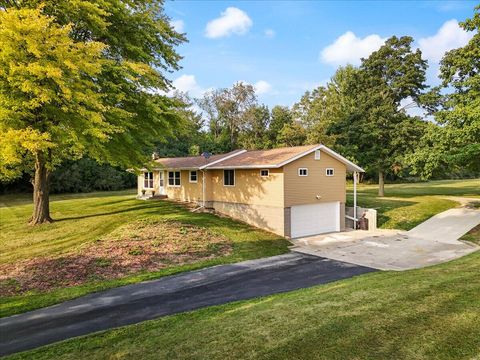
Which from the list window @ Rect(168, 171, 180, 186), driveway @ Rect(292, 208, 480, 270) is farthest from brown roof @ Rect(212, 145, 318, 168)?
window @ Rect(168, 171, 180, 186)

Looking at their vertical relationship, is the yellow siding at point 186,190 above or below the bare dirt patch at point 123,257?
above

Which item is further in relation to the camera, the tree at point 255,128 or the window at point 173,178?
the tree at point 255,128

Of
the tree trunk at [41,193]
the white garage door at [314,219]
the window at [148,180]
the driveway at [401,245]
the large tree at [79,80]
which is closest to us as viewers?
the large tree at [79,80]

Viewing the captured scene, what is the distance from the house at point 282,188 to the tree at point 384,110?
12766 millimetres

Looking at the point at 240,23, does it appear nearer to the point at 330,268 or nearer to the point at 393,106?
the point at 330,268

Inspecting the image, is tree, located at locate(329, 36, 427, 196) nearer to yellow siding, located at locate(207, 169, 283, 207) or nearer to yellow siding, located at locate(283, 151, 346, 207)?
yellow siding, located at locate(283, 151, 346, 207)

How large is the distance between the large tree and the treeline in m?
3.07

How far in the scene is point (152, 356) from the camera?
17.7 ft

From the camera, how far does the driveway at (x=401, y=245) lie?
571 inches

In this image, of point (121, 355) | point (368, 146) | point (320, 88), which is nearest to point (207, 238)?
point (121, 355)

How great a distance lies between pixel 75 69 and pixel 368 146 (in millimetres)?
29221

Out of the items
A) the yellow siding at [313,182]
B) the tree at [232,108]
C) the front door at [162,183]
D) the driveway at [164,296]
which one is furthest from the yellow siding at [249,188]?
the tree at [232,108]

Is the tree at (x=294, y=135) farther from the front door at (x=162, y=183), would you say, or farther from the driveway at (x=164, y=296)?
the driveway at (x=164, y=296)

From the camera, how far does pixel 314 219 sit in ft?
68.8
